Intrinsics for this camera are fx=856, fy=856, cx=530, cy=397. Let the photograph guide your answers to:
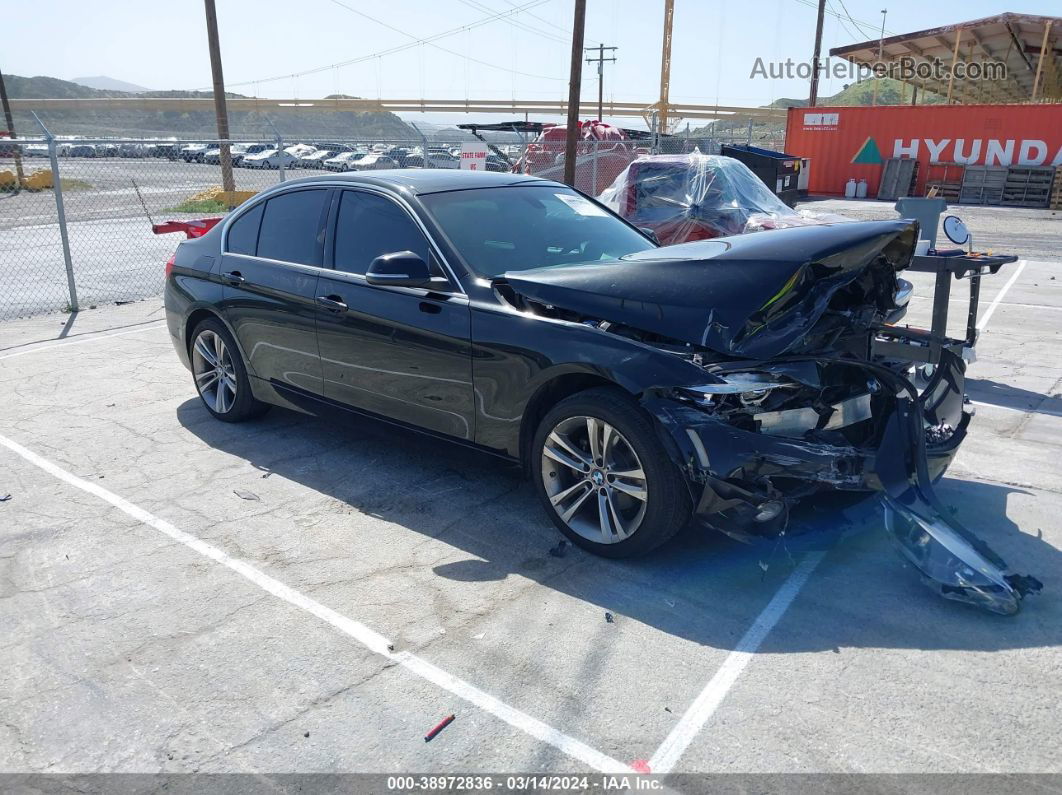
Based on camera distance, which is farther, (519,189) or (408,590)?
(519,189)

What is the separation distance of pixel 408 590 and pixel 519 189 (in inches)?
103

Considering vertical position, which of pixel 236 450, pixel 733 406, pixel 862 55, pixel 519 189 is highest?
pixel 862 55

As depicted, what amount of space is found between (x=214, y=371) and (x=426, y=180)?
2.17 m

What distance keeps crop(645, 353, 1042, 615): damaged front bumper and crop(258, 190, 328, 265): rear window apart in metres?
2.56

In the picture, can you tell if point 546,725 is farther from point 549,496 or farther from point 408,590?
point 549,496

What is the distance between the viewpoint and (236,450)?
5531 mm

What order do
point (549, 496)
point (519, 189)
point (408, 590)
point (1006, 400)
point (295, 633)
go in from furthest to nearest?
1. point (1006, 400)
2. point (519, 189)
3. point (549, 496)
4. point (408, 590)
5. point (295, 633)

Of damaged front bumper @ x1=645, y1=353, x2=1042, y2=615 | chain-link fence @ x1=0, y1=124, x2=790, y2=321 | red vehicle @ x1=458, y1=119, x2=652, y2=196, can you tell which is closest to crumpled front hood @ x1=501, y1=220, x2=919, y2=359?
damaged front bumper @ x1=645, y1=353, x2=1042, y2=615

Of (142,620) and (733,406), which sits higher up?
(733,406)

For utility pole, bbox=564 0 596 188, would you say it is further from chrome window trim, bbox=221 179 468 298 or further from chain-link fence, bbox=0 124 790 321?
chrome window trim, bbox=221 179 468 298

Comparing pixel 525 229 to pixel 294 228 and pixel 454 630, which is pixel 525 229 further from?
pixel 454 630

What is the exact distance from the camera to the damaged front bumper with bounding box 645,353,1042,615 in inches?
137

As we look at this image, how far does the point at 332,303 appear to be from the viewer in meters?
4.90

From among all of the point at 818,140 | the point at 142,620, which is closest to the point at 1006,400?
the point at 142,620
